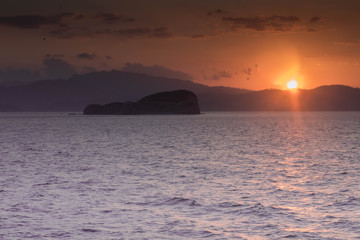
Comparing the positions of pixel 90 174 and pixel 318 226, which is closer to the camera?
pixel 318 226

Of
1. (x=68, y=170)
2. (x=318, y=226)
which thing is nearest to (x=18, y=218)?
(x=318, y=226)

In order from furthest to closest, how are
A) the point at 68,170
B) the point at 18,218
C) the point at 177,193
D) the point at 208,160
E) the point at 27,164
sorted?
the point at 208,160 → the point at 27,164 → the point at 68,170 → the point at 177,193 → the point at 18,218

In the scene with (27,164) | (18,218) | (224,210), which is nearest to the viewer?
(18,218)

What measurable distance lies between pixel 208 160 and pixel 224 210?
76.5 feet

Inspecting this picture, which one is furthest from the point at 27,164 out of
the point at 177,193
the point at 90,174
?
the point at 177,193

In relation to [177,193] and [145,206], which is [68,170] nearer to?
[177,193]

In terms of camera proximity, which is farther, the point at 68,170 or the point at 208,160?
the point at 208,160

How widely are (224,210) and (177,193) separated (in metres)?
5.12

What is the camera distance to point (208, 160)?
1721 inches

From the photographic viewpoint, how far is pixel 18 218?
61.5 ft

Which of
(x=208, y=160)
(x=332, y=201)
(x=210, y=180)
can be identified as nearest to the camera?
(x=332, y=201)

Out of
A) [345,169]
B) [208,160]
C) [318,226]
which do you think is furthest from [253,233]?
[208,160]

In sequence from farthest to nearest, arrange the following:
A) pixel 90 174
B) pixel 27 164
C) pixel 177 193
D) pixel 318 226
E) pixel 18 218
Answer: pixel 27 164 < pixel 90 174 < pixel 177 193 < pixel 18 218 < pixel 318 226

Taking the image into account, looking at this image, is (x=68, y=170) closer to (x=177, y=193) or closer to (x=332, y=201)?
(x=177, y=193)
